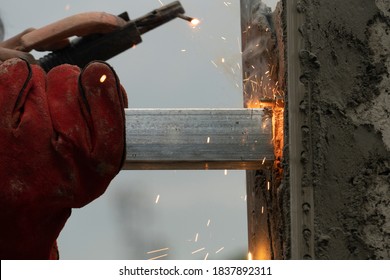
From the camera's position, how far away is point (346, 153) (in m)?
3.12

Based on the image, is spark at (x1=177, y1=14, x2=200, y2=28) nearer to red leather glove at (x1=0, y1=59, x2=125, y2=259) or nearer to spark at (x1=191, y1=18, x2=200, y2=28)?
spark at (x1=191, y1=18, x2=200, y2=28)

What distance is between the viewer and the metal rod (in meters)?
3.33

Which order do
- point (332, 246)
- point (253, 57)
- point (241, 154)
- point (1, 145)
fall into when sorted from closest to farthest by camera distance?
1. point (1, 145)
2. point (332, 246)
3. point (241, 154)
4. point (253, 57)

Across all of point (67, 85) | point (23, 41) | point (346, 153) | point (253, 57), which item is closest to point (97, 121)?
point (67, 85)

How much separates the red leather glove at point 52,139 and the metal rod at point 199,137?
773 mm

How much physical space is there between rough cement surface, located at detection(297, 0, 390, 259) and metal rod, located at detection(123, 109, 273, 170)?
27cm

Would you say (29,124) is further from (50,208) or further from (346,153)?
(346,153)

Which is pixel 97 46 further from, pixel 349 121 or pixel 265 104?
pixel 349 121

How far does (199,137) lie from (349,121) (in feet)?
1.68

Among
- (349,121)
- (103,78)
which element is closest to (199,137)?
(349,121)

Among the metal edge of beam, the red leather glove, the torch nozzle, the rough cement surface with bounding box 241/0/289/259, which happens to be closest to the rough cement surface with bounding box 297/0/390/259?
the metal edge of beam

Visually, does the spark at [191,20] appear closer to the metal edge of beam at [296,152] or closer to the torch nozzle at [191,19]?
the torch nozzle at [191,19]

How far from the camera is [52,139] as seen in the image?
2.52 metres

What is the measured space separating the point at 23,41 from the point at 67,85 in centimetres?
64
